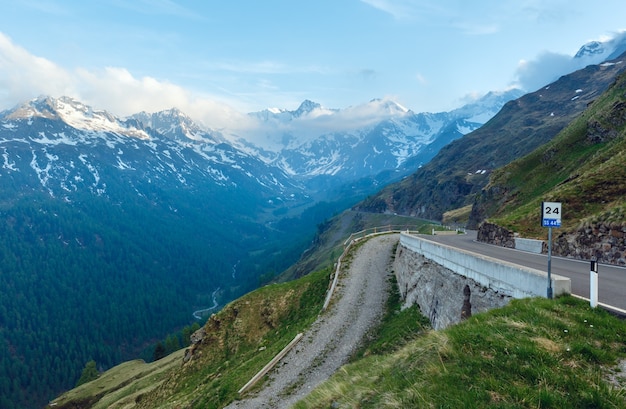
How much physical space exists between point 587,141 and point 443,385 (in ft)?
197

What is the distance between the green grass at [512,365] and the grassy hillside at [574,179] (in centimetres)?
1630

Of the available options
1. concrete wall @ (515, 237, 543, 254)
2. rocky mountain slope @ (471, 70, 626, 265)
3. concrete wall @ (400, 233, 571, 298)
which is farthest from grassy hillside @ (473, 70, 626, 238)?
concrete wall @ (400, 233, 571, 298)

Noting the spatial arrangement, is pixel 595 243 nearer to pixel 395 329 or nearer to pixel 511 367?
pixel 395 329

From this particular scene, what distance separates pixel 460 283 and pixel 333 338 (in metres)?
11.2

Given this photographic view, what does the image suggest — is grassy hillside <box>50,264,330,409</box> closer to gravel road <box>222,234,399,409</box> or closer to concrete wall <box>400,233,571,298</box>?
gravel road <box>222,234,399,409</box>

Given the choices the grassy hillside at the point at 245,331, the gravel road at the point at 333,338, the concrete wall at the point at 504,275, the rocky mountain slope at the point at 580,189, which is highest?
the rocky mountain slope at the point at 580,189

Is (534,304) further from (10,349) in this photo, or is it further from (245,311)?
(10,349)

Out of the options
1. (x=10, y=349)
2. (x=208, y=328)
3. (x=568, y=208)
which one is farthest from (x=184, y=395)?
(x=10, y=349)

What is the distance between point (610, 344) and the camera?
947 cm

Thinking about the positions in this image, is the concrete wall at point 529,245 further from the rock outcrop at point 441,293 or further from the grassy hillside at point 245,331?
the grassy hillside at point 245,331

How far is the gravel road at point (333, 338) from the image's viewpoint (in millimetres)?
21234

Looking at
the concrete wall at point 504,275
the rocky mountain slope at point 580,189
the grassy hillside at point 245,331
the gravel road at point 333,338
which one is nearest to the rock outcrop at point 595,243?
the rocky mountain slope at point 580,189

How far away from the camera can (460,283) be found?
1886cm

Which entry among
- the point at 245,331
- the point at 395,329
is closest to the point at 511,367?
the point at 395,329
